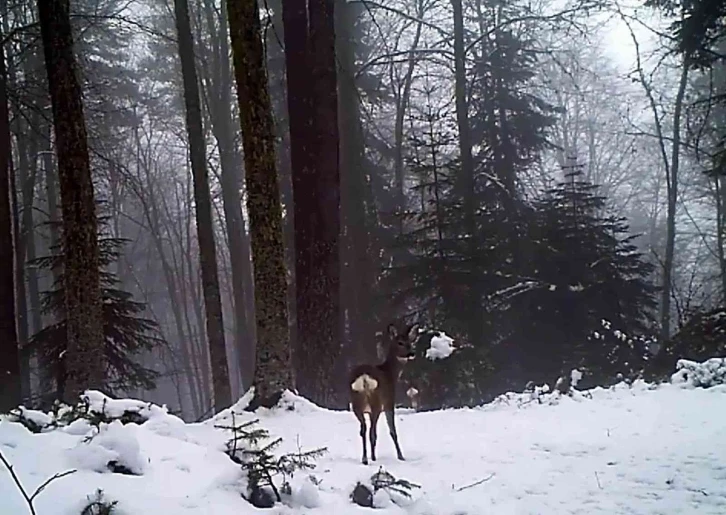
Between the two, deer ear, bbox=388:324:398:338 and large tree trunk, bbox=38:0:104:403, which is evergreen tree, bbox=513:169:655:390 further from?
large tree trunk, bbox=38:0:104:403

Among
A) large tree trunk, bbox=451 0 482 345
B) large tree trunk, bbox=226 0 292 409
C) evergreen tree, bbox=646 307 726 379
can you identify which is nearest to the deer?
large tree trunk, bbox=226 0 292 409

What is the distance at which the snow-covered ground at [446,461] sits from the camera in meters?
3.72

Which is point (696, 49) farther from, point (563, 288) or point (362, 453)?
point (362, 453)

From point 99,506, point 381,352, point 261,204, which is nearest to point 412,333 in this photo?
point 261,204

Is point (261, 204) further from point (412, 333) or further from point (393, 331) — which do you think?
point (412, 333)

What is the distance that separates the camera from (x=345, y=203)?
18047 millimetres

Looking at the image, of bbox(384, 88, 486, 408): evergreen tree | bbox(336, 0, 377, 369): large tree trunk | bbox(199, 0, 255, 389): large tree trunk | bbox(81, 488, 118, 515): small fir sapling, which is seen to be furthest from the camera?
bbox(199, 0, 255, 389): large tree trunk

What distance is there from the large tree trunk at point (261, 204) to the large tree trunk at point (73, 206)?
7.56 feet

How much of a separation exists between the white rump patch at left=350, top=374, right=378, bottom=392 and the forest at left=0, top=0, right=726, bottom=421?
7.15 feet

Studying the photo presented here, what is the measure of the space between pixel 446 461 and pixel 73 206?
5.99 meters

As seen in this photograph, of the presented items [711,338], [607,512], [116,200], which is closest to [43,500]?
[607,512]

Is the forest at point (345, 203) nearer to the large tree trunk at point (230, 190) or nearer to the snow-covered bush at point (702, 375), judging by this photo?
the large tree trunk at point (230, 190)

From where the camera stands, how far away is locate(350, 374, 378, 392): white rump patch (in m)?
6.43

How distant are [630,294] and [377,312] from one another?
6001 mm
